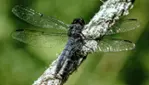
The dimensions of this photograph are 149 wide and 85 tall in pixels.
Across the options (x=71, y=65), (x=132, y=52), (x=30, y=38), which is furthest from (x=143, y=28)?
(x=71, y=65)

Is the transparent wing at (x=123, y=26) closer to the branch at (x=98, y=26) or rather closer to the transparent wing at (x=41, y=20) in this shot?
the branch at (x=98, y=26)

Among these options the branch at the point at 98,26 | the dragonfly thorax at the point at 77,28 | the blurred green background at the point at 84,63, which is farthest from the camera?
the blurred green background at the point at 84,63

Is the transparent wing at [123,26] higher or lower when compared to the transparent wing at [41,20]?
lower

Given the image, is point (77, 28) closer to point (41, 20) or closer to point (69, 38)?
point (69, 38)

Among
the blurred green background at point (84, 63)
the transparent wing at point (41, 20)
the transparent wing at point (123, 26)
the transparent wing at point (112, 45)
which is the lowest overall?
the blurred green background at point (84, 63)

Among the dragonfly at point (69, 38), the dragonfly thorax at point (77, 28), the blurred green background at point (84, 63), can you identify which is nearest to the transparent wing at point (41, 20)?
the dragonfly at point (69, 38)

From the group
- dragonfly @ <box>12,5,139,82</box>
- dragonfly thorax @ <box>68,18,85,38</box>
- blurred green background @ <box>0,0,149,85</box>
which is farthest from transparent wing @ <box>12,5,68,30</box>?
blurred green background @ <box>0,0,149,85</box>
